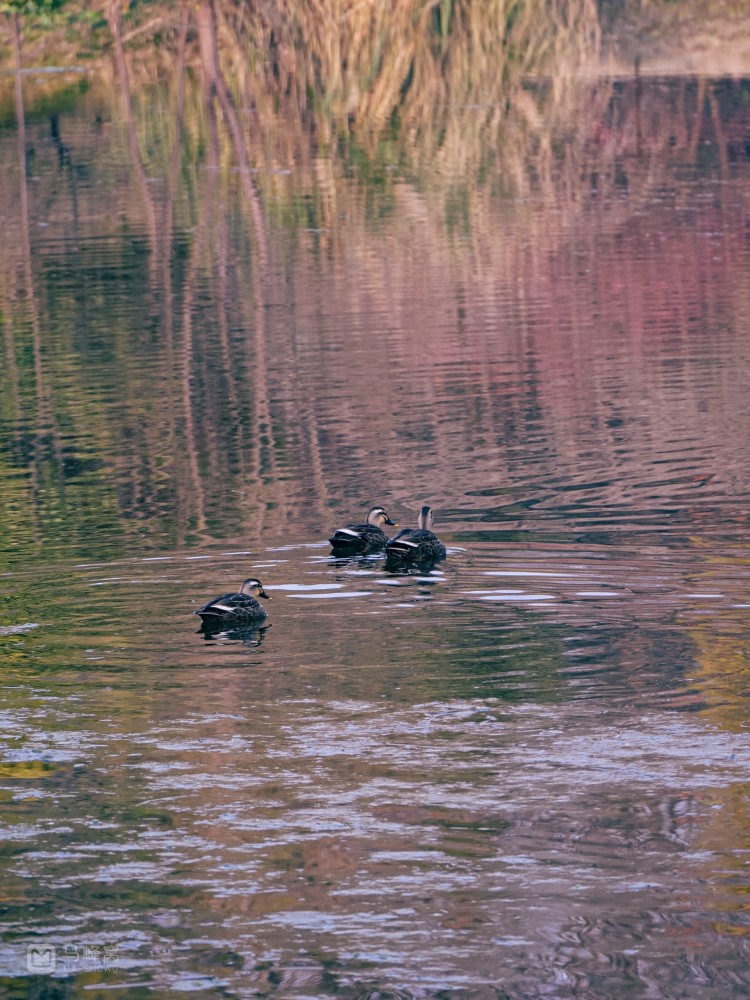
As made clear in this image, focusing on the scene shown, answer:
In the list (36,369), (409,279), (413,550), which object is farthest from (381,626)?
(409,279)

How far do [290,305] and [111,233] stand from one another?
726 centimetres

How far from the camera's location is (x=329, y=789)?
28.3ft

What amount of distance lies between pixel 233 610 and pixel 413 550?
5.74ft

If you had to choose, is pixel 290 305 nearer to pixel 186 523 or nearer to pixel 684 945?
pixel 186 523

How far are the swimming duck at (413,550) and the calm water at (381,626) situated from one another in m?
0.22

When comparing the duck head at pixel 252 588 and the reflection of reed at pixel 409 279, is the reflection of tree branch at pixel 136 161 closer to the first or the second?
the reflection of reed at pixel 409 279

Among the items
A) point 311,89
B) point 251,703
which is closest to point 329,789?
point 251,703

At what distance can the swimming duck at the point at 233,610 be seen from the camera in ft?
35.5

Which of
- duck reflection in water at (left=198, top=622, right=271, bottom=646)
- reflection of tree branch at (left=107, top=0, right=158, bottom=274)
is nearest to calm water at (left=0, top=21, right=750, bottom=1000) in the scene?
duck reflection in water at (left=198, top=622, right=271, bottom=646)

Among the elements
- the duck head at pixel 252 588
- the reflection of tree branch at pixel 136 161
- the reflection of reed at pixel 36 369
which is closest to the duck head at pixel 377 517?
the duck head at pixel 252 588

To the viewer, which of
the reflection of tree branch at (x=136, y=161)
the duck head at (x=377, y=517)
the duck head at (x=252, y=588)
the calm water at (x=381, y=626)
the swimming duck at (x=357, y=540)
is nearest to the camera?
the calm water at (x=381, y=626)

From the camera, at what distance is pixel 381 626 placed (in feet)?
36.4

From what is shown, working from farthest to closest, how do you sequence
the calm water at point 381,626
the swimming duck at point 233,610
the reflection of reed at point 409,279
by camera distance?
1. the reflection of reed at point 409,279
2. the swimming duck at point 233,610
3. the calm water at point 381,626

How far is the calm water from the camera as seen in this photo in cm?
743
